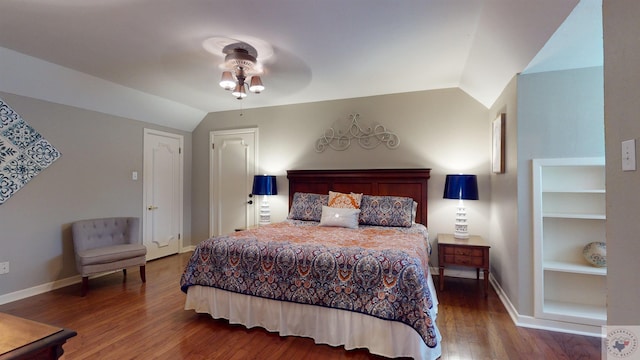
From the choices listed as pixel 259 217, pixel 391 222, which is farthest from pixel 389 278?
pixel 259 217

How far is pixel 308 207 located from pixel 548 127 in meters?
2.65

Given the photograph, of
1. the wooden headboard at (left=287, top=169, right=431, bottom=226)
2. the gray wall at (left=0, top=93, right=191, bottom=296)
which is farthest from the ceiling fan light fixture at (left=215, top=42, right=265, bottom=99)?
the gray wall at (left=0, top=93, right=191, bottom=296)

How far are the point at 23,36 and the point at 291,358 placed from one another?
344 centimetres

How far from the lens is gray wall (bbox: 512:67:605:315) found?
7.48ft

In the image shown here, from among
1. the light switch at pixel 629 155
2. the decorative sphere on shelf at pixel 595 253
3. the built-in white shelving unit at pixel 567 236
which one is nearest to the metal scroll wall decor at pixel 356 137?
the built-in white shelving unit at pixel 567 236

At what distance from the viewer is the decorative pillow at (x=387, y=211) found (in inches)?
135

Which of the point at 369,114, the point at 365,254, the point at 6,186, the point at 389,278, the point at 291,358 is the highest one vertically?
the point at 369,114

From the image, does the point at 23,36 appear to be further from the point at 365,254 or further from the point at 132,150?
the point at 365,254

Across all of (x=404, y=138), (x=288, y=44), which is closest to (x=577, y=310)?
A: (x=404, y=138)

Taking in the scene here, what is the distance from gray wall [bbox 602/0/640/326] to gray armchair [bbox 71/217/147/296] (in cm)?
416

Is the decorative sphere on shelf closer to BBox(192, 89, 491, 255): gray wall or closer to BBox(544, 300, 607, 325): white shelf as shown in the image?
BBox(544, 300, 607, 325): white shelf

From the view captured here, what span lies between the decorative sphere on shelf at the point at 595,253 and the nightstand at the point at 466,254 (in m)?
0.79

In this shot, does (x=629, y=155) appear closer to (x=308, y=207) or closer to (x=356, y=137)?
(x=308, y=207)

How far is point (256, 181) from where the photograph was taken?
4391 millimetres
